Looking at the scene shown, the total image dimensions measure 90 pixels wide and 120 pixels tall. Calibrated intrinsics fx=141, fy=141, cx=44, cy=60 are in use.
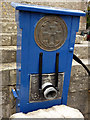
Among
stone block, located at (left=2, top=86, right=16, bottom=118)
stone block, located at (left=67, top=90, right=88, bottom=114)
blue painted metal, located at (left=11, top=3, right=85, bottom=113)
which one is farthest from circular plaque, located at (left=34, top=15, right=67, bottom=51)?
stone block, located at (left=67, top=90, right=88, bottom=114)

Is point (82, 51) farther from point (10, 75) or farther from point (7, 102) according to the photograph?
point (7, 102)

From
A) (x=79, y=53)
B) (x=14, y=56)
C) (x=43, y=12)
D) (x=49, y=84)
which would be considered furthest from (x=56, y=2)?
(x=49, y=84)

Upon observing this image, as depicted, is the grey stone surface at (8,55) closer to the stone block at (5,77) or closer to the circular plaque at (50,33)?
the stone block at (5,77)

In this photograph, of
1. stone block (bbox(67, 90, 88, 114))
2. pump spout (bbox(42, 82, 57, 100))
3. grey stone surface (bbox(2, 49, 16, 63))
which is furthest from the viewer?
stone block (bbox(67, 90, 88, 114))

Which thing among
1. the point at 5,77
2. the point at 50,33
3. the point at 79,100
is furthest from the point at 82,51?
the point at 5,77

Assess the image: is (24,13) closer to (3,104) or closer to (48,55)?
(48,55)

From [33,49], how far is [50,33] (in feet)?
0.73

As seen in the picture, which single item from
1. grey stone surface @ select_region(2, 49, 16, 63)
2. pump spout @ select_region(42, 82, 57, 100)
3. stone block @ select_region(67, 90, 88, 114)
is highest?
grey stone surface @ select_region(2, 49, 16, 63)

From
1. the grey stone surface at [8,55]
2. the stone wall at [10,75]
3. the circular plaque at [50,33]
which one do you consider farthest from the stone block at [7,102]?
the circular plaque at [50,33]

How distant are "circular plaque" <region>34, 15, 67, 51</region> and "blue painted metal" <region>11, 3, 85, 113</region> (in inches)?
1.4

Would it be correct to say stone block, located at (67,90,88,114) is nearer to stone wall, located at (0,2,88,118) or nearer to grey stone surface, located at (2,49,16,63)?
stone wall, located at (0,2,88,118)

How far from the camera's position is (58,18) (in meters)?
1.34

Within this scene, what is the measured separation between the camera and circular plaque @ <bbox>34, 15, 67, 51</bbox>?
1.30m

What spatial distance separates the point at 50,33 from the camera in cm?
134
